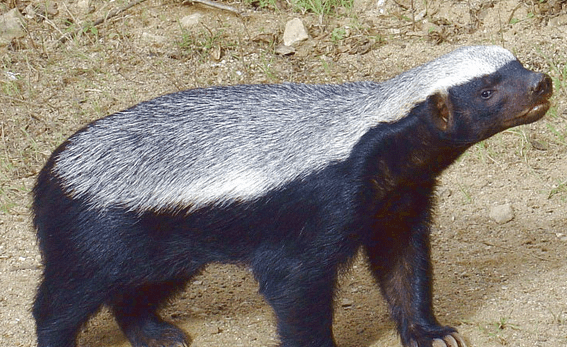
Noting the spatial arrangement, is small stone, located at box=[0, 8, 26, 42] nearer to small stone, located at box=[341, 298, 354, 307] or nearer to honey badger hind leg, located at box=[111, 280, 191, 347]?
honey badger hind leg, located at box=[111, 280, 191, 347]

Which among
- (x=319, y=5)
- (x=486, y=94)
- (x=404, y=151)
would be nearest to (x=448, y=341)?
(x=404, y=151)

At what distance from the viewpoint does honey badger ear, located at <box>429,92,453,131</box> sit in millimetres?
3455

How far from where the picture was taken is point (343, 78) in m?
6.79

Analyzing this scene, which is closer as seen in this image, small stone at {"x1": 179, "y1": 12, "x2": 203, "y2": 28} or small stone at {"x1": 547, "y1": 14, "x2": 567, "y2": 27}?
small stone at {"x1": 547, "y1": 14, "x2": 567, "y2": 27}

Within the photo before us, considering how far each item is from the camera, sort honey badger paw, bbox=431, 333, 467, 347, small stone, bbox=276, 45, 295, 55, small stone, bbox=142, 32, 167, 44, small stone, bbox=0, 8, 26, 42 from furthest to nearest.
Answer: small stone, bbox=0, 8, 26, 42 < small stone, bbox=142, 32, 167, 44 < small stone, bbox=276, 45, 295, 55 < honey badger paw, bbox=431, 333, 467, 347

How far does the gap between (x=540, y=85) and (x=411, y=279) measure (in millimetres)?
1257

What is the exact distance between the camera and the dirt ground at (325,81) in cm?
455

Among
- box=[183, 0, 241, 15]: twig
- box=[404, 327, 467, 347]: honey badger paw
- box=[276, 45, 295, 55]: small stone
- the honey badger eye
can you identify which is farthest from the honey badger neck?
box=[183, 0, 241, 15]: twig

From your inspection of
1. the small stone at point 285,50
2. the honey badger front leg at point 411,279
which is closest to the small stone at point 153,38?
the small stone at point 285,50

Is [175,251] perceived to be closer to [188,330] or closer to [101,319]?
[188,330]

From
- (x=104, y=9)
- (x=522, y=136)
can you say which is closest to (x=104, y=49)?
(x=104, y=9)

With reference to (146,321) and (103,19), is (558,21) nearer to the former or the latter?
(103,19)

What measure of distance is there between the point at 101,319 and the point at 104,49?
3.11 meters

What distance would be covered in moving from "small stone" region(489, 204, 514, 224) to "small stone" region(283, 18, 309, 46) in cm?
252
